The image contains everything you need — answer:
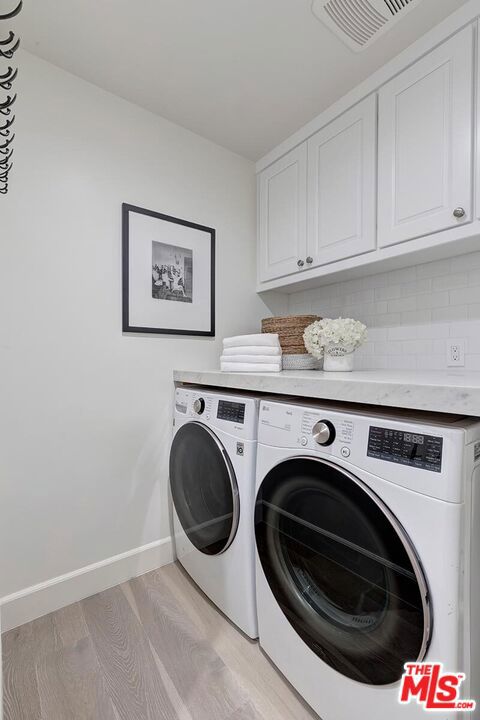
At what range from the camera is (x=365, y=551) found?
85 centimetres

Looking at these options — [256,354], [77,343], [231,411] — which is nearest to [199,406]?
[231,411]

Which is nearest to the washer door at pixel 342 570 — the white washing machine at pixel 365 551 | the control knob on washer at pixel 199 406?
the white washing machine at pixel 365 551

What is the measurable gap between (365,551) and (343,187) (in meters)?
1.53

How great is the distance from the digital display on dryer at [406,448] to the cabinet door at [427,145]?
92cm

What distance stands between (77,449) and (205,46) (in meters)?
1.79

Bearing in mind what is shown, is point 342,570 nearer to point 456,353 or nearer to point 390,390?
point 390,390

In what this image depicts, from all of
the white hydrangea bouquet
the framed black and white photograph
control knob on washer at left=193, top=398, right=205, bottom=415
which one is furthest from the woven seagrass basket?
control knob on washer at left=193, top=398, right=205, bottom=415

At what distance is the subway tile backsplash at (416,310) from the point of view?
151 cm

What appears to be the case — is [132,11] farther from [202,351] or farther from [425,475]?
[425,475]

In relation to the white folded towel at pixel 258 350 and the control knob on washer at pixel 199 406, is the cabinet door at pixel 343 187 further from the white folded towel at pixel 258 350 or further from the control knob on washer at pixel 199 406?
the control knob on washer at pixel 199 406

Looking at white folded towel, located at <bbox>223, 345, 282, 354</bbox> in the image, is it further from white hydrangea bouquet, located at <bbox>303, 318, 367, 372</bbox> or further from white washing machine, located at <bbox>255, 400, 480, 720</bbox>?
white washing machine, located at <bbox>255, 400, 480, 720</bbox>

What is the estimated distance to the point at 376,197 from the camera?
1.49 meters

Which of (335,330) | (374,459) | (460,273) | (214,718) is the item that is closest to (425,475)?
(374,459)
